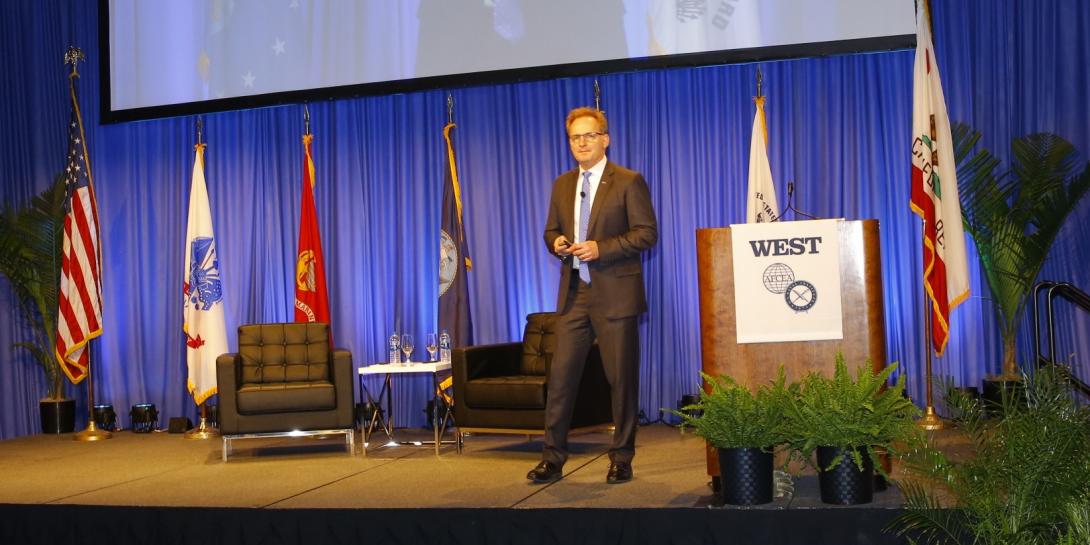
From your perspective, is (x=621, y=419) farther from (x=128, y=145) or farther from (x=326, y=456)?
(x=128, y=145)

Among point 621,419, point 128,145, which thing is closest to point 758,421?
point 621,419

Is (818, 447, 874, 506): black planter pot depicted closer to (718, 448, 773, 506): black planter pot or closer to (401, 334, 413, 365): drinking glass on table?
(718, 448, 773, 506): black planter pot

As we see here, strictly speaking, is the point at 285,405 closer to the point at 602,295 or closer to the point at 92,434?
the point at 92,434

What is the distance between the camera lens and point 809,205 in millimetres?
7023

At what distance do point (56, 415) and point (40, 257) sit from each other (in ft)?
3.97

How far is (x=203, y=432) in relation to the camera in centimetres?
752

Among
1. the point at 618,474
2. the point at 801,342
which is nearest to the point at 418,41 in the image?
the point at 618,474

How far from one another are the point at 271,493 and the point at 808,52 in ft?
14.0

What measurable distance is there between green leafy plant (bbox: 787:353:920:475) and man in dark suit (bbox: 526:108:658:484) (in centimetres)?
104

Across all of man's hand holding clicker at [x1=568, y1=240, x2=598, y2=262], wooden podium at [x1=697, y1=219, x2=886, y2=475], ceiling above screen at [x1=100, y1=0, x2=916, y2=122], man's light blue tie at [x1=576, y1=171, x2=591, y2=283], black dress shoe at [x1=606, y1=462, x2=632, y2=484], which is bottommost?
black dress shoe at [x1=606, y1=462, x2=632, y2=484]

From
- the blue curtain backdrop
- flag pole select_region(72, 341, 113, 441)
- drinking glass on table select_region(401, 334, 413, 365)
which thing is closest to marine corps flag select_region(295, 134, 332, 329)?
the blue curtain backdrop

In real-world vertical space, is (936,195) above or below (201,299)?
above

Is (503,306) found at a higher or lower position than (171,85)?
lower

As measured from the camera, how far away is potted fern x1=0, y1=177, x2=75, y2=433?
26.5 feet
